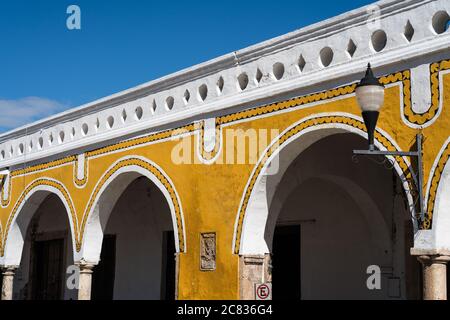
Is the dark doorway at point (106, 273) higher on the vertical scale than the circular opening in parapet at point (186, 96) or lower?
lower

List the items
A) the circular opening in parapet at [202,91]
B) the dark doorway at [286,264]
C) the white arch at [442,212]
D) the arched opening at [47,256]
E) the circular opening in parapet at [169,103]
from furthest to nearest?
the arched opening at [47,256] < the dark doorway at [286,264] < the circular opening in parapet at [169,103] < the circular opening in parapet at [202,91] < the white arch at [442,212]

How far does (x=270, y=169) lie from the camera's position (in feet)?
24.3

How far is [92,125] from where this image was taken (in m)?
10.3

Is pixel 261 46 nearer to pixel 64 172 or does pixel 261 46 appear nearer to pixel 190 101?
pixel 190 101

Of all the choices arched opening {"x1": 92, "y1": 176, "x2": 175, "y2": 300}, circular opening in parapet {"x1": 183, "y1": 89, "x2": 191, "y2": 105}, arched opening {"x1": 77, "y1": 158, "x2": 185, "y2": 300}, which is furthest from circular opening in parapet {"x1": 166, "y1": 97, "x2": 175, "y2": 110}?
arched opening {"x1": 92, "y1": 176, "x2": 175, "y2": 300}

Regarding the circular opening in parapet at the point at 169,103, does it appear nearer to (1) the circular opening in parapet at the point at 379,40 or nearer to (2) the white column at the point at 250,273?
(2) the white column at the point at 250,273

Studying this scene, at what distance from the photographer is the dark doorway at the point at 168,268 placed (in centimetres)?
1149

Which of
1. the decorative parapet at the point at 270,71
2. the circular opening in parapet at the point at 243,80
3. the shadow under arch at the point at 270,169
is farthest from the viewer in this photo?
the circular opening in parapet at the point at 243,80

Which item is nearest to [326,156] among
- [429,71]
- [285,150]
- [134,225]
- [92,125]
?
[285,150]

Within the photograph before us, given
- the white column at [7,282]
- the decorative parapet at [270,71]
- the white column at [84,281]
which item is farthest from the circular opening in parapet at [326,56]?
the white column at [7,282]

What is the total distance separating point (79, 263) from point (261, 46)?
4.15 m

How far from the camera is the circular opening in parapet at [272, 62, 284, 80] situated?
296 inches

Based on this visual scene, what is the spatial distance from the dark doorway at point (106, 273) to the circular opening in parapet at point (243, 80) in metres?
5.28

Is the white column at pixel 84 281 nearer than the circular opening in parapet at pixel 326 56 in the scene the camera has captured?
No
